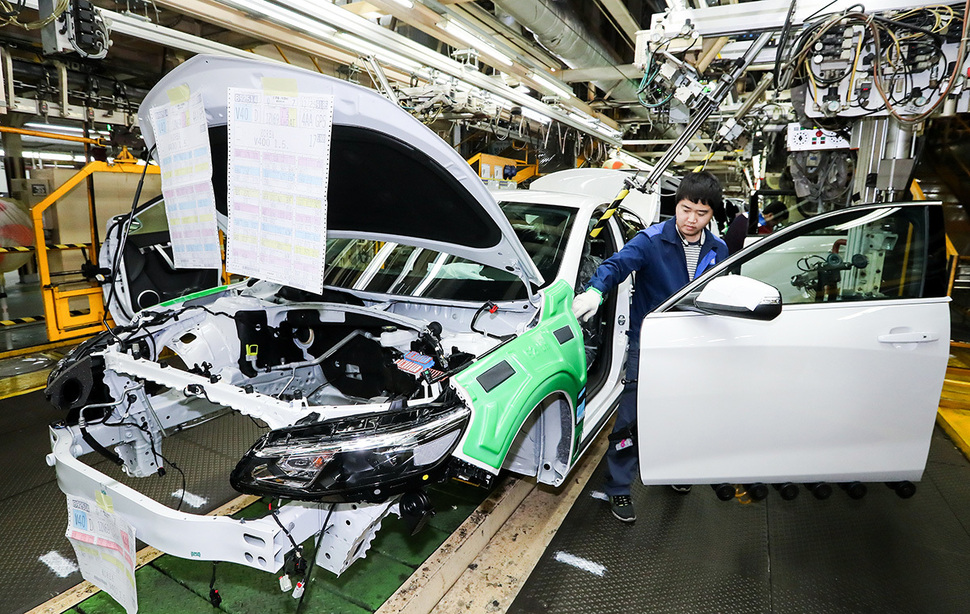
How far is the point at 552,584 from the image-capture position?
2.20 metres

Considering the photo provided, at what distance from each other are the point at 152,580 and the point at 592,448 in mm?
2470

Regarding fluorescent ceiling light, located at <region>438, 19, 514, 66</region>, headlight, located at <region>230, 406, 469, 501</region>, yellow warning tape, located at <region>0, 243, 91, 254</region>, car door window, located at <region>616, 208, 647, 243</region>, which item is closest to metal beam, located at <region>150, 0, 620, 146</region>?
fluorescent ceiling light, located at <region>438, 19, 514, 66</region>

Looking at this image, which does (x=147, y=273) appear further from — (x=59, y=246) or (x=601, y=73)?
(x=601, y=73)

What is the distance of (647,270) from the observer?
2.52 metres

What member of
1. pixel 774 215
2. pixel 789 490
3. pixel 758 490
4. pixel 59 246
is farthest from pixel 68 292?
pixel 774 215

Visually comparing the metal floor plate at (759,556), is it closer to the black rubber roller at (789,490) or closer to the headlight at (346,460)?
the black rubber roller at (789,490)

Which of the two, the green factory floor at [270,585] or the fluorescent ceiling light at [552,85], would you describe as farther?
the fluorescent ceiling light at [552,85]

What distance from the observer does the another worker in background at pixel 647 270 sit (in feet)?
7.80

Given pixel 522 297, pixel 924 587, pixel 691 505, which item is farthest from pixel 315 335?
pixel 924 587

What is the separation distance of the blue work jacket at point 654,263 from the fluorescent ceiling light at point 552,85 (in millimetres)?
3478

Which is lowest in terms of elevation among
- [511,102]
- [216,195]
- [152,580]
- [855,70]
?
[152,580]

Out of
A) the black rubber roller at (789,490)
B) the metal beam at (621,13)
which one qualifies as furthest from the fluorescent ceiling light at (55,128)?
the black rubber roller at (789,490)

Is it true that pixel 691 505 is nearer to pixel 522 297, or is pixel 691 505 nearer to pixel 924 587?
pixel 924 587

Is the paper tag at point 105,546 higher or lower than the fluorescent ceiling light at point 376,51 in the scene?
lower
